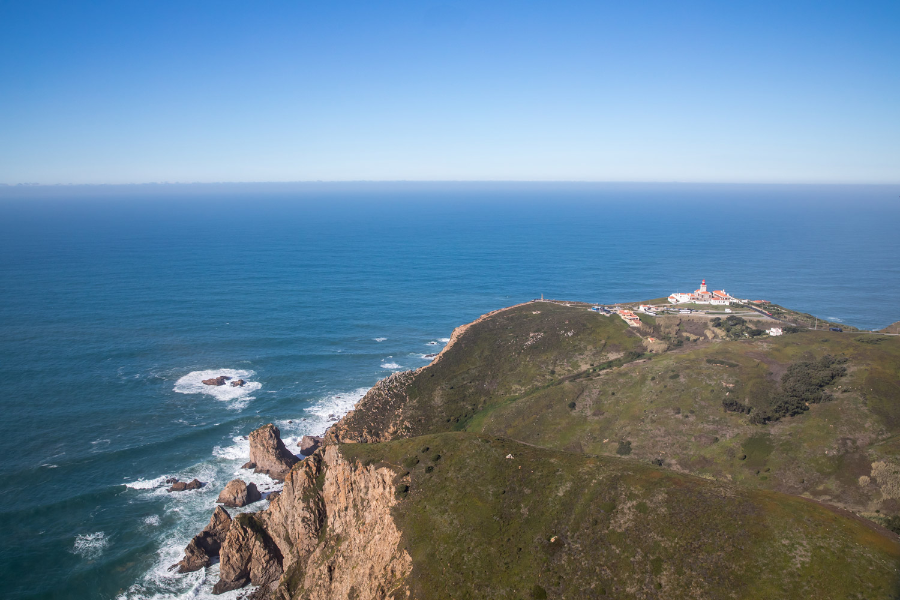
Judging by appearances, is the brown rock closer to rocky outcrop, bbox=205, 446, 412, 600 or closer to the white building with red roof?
rocky outcrop, bbox=205, 446, 412, 600

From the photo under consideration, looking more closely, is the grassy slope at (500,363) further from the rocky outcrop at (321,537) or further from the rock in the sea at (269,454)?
the rocky outcrop at (321,537)

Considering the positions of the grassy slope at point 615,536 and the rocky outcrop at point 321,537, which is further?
the rocky outcrop at point 321,537

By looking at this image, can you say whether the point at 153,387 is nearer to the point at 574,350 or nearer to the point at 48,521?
the point at 48,521

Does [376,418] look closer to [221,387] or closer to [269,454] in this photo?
[269,454]

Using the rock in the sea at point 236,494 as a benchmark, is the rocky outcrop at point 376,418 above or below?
above

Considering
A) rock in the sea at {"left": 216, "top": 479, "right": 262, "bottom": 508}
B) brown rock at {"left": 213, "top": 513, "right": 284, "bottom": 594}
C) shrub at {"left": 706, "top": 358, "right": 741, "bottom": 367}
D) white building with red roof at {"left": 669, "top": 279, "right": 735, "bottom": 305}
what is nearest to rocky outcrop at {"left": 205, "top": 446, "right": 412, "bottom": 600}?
brown rock at {"left": 213, "top": 513, "right": 284, "bottom": 594}

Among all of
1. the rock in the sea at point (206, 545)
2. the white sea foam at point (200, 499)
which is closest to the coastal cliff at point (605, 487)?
the rock in the sea at point (206, 545)
